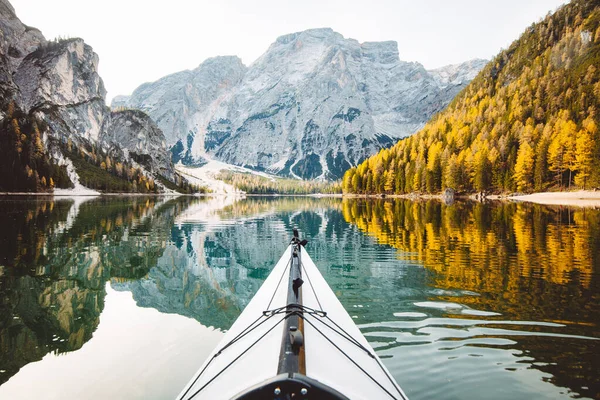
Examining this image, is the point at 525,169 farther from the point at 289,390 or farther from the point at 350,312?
the point at 289,390

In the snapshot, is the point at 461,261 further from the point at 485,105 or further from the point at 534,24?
the point at 534,24

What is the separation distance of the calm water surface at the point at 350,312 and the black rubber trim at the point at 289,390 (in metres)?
4.00

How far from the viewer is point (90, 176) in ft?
A: 623

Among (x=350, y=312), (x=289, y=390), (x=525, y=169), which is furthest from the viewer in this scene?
(x=525, y=169)

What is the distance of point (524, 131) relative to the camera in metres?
97.1

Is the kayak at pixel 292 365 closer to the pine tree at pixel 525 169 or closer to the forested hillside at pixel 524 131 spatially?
the forested hillside at pixel 524 131

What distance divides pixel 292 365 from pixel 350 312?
24.1 feet

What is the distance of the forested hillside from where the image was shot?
261ft

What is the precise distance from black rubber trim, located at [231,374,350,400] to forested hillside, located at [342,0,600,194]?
87.9 meters

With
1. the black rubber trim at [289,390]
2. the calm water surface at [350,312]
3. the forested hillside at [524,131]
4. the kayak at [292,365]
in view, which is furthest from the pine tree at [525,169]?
the black rubber trim at [289,390]

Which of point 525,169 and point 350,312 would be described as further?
point 525,169

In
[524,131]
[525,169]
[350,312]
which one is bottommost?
[350,312]

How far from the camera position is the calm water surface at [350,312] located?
6664 mm

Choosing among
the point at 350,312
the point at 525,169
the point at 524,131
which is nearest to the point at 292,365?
the point at 350,312
